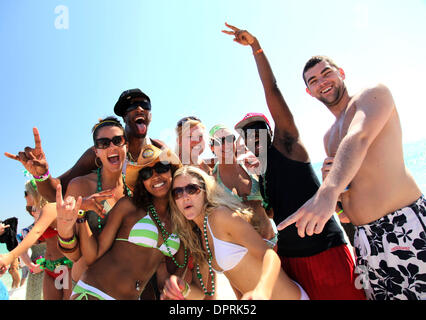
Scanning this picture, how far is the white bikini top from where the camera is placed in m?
2.25

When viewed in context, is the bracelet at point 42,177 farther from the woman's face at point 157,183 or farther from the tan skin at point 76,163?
the woman's face at point 157,183

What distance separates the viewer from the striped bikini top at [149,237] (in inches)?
108

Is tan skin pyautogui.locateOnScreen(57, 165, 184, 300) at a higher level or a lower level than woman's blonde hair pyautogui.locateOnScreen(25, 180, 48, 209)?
higher

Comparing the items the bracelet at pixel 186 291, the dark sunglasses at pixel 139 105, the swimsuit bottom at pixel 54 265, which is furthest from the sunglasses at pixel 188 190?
the swimsuit bottom at pixel 54 265

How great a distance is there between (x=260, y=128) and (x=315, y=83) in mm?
784

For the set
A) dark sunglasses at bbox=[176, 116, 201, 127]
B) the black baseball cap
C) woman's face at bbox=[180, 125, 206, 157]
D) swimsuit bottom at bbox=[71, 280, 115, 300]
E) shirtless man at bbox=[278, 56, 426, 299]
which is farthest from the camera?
the black baseball cap

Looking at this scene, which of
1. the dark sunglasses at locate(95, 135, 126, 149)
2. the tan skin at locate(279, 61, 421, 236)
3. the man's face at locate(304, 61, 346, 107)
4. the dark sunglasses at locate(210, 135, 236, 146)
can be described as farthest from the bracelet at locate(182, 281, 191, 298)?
the man's face at locate(304, 61, 346, 107)

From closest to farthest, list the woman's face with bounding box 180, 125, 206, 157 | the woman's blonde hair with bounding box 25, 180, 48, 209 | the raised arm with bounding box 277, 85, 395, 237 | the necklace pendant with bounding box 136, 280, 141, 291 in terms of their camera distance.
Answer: the raised arm with bounding box 277, 85, 395, 237
the necklace pendant with bounding box 136, 280, 141, 291
the woman's face with bounding box 180, 125, 206, 157
the woman's blonde hair with bounding box 25, 180, 48, 209

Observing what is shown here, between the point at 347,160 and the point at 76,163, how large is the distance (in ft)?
12.0

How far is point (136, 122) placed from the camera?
4.20m

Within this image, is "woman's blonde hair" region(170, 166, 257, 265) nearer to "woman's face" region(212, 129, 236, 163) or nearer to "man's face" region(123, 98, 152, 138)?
"woman's face" region(212, 129, 236, 163)

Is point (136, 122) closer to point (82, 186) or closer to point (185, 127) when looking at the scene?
point (185, 127)

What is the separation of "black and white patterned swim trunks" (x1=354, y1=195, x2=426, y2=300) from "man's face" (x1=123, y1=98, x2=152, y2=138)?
341 centimetres

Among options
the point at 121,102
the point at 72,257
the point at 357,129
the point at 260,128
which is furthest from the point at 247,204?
the point at 121,102
